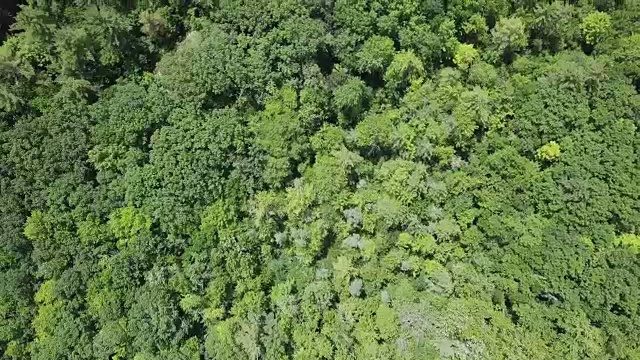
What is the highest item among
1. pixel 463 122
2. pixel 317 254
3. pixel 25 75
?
pixel 25 75

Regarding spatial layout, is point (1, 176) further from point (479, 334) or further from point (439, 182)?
point (479, 334)

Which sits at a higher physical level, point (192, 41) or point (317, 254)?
point (192, 41)

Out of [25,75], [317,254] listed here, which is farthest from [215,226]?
[25,75]

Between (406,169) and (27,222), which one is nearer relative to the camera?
(27,222)

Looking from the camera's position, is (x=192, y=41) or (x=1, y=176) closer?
(x=1, y=176)

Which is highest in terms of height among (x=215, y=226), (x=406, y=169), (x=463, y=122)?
(x=463, y=122)

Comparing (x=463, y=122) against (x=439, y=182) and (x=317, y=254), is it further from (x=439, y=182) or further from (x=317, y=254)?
Answer: (x=317, y=254)

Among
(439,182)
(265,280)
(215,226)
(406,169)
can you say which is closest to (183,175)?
(215,226)
